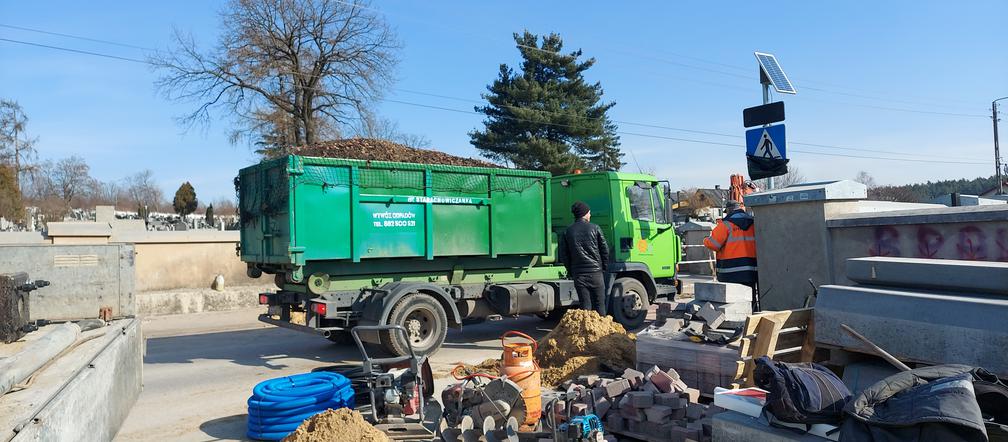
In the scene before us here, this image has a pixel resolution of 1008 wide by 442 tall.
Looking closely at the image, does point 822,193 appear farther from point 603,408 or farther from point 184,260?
point 184,260

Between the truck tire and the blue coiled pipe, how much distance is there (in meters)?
5.53

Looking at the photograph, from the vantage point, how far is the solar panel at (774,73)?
334 inches

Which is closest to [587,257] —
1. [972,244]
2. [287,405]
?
[972,244]

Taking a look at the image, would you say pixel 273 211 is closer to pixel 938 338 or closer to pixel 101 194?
pixel 938 338

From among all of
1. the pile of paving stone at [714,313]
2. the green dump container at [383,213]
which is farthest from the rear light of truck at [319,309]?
the pile of paving stone at [714,313]

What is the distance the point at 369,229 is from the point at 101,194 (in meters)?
60.9

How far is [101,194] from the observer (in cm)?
5869

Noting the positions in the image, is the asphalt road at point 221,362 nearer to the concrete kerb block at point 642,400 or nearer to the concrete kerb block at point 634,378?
the concrete kerb block at point 634,378

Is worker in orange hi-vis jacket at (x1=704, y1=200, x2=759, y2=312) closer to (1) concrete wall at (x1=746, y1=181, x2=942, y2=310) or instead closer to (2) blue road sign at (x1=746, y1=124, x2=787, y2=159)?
(2) blue road sign at (x1=746, y1=124, x2=787, y2=159)

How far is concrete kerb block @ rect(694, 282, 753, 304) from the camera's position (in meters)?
5.82

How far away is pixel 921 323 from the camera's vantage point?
3.89 metres

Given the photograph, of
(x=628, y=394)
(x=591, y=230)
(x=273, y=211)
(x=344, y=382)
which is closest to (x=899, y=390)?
(x=628, y=394)

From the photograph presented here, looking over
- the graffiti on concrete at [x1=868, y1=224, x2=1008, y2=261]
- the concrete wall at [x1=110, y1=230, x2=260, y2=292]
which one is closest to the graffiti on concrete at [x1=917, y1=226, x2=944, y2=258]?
the graffiti on concrete at [x1=868, y1=224, x2=1008, y2=261]

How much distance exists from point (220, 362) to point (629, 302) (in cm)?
579
